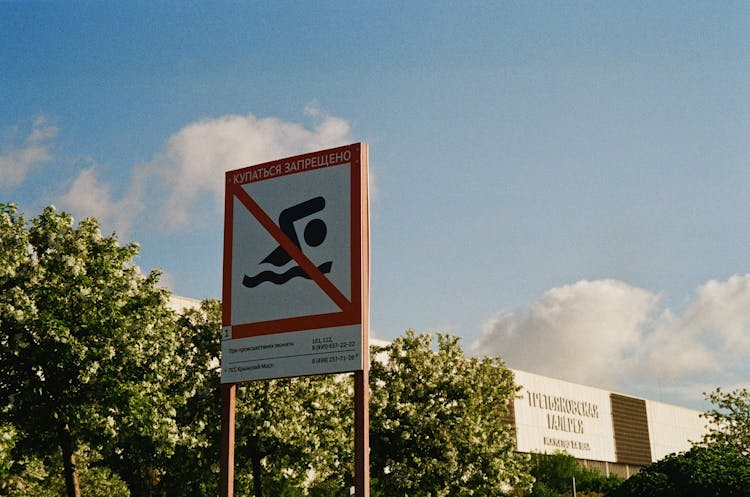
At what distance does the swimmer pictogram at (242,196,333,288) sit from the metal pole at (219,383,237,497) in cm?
259

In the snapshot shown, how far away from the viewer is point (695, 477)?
99.9 feet

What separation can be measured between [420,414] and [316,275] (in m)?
17.8

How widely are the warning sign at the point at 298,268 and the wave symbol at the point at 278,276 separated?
0.02 meters

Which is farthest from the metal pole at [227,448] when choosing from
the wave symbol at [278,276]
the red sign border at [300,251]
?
the wave symbol at [278,276]

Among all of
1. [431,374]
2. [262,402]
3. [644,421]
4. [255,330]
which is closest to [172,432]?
[262,402]

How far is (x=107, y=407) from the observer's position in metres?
27.0

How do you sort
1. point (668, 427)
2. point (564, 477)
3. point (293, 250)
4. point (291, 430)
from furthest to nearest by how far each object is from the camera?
point (668, 427), point (564, 477), point (291, 430), point (293, 250)

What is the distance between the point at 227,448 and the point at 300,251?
4837 millimetres

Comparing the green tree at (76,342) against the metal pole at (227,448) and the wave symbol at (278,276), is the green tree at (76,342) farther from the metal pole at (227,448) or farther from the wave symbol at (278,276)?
the wave symbol at (278,276)

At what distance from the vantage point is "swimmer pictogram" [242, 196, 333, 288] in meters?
21.4

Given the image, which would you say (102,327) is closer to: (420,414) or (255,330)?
(255,330)

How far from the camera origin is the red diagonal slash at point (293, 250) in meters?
20.8

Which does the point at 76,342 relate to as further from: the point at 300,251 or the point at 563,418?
the point at 563,418

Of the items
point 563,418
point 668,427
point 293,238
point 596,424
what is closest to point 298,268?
point 293,238
